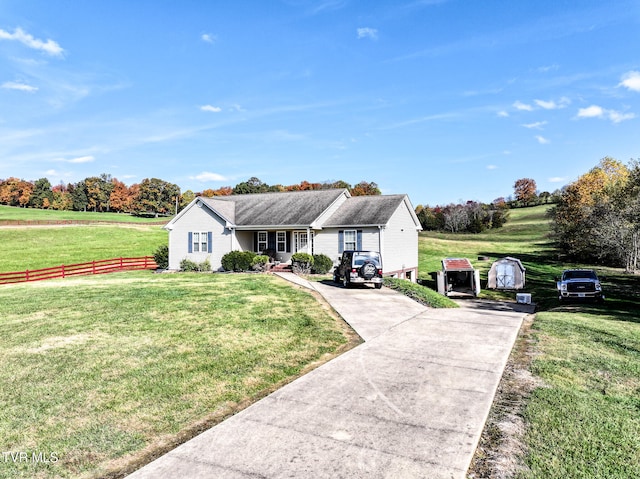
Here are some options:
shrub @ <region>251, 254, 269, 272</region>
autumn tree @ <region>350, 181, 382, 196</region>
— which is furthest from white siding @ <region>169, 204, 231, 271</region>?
autumn tree @ <region>350, 181, 382, 196</region>

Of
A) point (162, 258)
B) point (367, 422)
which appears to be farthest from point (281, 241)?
point (367, 422)

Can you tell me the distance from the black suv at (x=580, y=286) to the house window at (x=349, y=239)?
44.4 ft

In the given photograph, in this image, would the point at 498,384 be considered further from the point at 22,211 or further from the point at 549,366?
the point at 22,211

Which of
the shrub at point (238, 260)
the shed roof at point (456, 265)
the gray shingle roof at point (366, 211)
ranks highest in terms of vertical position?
the gray shingle roof at point (366, 211)

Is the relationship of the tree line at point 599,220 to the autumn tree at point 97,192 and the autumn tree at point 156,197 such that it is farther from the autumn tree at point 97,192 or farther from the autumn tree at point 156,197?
the autumn tree at point 97,192

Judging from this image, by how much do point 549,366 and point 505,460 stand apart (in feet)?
15.1

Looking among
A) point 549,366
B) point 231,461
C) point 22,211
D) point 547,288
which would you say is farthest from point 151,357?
point 22,211

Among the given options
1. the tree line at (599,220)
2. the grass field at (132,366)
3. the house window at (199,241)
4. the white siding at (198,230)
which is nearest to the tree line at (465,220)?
the tree line at (599,220)

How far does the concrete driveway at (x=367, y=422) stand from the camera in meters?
4.93

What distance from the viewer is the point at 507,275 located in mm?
31891

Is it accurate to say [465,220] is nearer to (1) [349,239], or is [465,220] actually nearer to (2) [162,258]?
(1) [349,239]

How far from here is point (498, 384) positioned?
7.84 m

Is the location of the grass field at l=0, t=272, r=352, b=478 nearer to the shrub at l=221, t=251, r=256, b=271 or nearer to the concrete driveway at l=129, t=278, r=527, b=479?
the concrete driveway at l=129, t=278, r=527, b=479

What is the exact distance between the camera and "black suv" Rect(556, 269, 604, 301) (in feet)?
76.4
